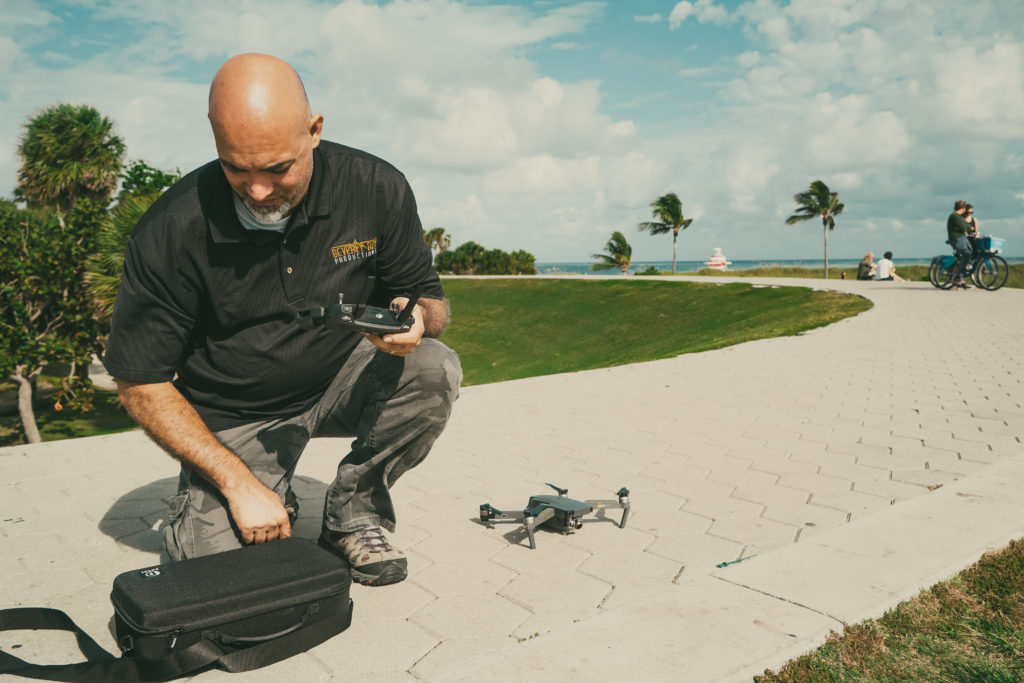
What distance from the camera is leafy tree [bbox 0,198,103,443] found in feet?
47.8

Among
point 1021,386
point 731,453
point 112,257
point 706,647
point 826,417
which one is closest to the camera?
point 706,647

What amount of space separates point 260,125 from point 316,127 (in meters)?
0.31

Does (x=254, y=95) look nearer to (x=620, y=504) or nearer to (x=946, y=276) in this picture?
(x=620, y=504)

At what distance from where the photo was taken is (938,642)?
2.10m

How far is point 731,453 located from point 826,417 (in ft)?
4.88

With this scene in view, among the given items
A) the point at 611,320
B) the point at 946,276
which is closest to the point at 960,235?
the point at 946,276

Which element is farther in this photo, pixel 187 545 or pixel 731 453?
pixel 731 453

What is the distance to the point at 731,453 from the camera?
463 cm

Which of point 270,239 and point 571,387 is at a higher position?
point 270,239

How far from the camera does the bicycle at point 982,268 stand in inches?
650

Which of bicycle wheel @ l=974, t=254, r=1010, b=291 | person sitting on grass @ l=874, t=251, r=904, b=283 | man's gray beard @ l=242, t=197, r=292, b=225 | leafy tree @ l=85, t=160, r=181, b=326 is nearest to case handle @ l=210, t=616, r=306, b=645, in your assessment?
man's gray beard @ l=242, t=197, r=292, b=225

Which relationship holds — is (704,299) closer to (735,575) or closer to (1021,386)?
(1021,386)

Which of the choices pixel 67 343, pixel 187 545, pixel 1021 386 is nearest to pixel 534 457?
pixel 187 545

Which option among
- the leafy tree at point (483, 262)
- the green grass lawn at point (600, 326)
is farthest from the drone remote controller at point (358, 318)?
the leafy tree at point (483, 262)
